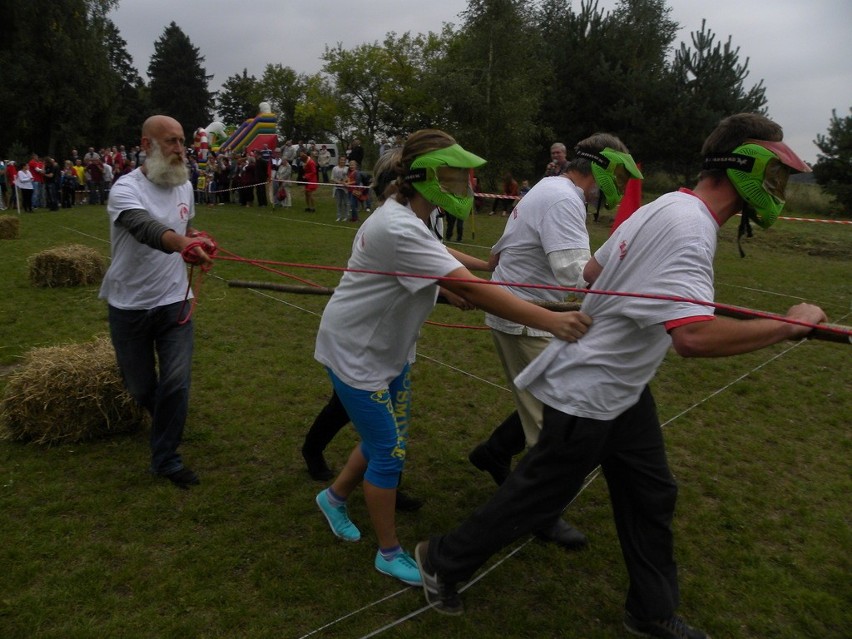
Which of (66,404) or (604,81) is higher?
(604,81)

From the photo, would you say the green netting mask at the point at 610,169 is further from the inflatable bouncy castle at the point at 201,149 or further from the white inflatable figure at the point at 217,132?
the white inflatable figure at the point at 217,132

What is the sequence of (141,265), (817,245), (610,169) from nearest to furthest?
1. (610,169)
2. (141,265)
3. (817,245)

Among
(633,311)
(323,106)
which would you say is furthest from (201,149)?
(633,311)

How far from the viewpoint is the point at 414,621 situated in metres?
2.81

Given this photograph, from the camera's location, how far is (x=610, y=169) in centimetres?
348

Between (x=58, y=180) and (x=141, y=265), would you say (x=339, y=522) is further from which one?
(x=58, y=180)

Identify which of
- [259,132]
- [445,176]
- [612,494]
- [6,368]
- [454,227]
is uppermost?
[259,132]

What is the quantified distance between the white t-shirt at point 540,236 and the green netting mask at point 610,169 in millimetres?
150

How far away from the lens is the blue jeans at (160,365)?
3.66 m

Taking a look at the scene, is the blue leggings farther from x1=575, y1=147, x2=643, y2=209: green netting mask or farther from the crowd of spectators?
the crowd of spectators

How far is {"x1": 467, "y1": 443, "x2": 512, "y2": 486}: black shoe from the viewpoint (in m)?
3.87

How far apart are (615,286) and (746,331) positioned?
1.53 feet

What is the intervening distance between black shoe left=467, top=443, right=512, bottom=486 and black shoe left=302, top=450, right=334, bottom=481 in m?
0.91

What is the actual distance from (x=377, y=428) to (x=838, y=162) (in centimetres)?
2595
